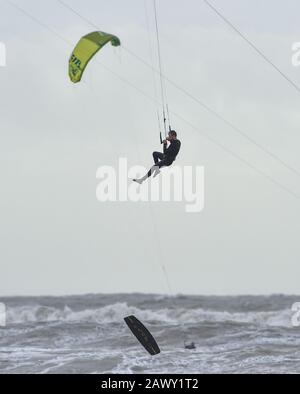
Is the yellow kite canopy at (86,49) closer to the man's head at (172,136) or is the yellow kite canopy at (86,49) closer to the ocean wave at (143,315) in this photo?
the man's head at (172,136)

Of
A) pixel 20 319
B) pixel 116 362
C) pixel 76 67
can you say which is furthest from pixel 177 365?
pixel 20 319

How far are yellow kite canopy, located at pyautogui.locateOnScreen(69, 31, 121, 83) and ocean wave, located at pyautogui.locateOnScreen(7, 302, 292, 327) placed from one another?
44.5ft

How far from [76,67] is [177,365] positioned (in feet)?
22.2

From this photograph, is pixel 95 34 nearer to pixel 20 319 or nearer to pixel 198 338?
pixel 198 338

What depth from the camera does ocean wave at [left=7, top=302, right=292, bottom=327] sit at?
1331 inches


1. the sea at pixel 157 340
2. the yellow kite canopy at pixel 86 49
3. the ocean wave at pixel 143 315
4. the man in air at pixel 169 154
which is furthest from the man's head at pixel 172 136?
the ocean wave at pixel 143 315

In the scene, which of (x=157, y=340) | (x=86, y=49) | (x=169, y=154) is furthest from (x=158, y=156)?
(x=157, y=340)

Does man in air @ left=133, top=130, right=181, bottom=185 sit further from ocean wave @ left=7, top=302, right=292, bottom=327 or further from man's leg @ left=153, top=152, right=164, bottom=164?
ocean wave @ left=7, top=302, right=292, bottom=327

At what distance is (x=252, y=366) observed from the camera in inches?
832

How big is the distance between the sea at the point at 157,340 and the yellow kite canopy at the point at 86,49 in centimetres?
630

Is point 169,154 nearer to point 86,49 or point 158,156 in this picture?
point 158,156

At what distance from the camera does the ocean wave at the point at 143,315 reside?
111 feet

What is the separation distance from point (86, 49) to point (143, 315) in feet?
58.6

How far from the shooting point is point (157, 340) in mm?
25969
